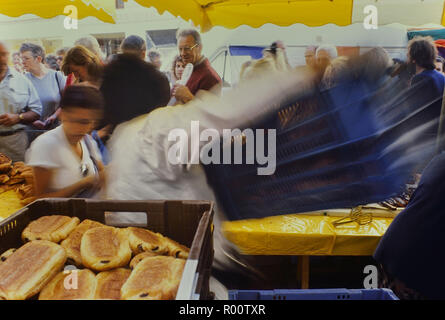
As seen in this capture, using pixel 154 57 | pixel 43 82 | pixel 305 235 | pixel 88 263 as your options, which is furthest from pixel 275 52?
pixel 88 263

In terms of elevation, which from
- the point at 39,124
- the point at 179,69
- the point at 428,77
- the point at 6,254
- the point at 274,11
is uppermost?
the point at 274,11

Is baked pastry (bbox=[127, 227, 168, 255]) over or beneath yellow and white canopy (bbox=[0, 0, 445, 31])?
beneath

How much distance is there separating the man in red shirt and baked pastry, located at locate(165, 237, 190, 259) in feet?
3.32

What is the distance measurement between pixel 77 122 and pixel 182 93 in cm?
75

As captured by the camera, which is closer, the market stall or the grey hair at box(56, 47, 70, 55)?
the grey hair at box(56, 47, 70, 55)

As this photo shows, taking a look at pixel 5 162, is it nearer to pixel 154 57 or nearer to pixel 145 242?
pixel 154 57

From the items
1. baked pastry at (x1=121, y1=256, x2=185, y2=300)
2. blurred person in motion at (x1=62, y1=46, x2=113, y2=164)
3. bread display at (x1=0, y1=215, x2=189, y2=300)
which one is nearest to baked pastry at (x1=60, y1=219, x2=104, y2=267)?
bread display at (x1=0, y1=215, x2=189, y2=300)

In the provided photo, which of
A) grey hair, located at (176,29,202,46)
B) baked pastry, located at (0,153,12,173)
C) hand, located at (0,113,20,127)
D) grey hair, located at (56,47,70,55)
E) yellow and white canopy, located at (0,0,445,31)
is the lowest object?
baked pastry, located at (0,153,12,173)

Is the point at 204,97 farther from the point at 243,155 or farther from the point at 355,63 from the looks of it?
the point at 355,63

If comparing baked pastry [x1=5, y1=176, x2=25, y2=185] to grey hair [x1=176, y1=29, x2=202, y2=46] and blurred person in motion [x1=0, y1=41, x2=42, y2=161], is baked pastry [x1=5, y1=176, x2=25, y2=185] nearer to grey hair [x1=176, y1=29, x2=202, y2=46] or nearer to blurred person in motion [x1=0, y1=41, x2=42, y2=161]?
blurred person in motion [x1=0, y1=41, x2=42, y2=161]

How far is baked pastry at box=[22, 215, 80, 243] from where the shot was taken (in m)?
1.54

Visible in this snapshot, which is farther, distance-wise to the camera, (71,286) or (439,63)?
(439,63)

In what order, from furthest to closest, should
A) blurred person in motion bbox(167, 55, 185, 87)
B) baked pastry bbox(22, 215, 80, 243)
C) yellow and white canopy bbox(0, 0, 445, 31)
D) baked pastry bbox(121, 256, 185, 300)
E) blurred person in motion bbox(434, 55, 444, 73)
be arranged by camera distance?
blurred person in motion bbox(434, 55, 444, 73)
blurred person in motion bbox(167, 55, 185, 87)
yellow and white canopy bbox(0, 0, 445, 31)
baked pastry bbox(22, 215, 80, 243)
baked pastry bbox(121, 256, 185, 300)

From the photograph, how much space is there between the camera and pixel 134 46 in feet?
6.93
